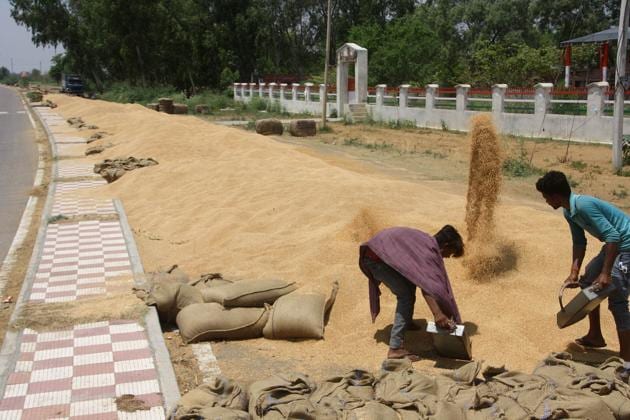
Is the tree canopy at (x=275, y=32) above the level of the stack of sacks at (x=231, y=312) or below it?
above

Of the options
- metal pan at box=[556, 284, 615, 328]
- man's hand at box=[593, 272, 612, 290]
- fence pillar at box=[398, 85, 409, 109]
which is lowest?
metal pan at box=[556, 284, 615, 328]

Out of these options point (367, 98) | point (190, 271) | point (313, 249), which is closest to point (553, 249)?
point (313, 249)

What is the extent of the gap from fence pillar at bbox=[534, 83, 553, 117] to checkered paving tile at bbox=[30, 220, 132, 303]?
45.8 ft

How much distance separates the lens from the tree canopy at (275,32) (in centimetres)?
3938

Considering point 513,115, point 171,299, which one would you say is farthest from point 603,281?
point 513,115

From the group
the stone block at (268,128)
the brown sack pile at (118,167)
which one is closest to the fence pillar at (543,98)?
→ the stone block at (268,128)

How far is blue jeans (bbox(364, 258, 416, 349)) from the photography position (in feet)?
15.5

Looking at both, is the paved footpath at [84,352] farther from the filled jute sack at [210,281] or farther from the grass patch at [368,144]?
the grass patch at [368,144]

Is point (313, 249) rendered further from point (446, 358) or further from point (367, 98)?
point (367, 98)

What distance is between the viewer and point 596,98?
17750mm

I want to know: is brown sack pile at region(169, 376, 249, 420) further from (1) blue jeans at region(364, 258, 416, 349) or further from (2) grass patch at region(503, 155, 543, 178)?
(2) grass patch at region(503, 155, 543, 178)

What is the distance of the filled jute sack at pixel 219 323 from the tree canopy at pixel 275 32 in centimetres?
3156

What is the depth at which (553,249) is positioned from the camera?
21.0 ft

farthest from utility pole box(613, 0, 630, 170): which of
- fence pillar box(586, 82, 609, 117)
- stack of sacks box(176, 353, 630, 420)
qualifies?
stack of sacks box(176, 353, 630, 420)
